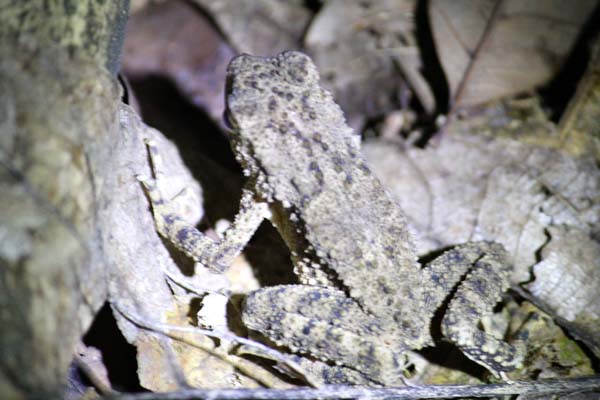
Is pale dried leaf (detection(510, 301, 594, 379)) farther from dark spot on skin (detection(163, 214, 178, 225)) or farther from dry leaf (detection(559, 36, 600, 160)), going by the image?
dark spot on skin (detection(163, 214, 178, 225))

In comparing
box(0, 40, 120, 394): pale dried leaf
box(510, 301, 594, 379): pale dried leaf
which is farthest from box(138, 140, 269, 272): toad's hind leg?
box(510, 301, 594, 379): pale dried leaf

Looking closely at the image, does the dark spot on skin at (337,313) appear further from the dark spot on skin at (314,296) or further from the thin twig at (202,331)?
the thin twig at (202,331)

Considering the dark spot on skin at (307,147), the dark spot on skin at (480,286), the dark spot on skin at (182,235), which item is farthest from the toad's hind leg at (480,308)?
the dark spot on skin at (182,235)

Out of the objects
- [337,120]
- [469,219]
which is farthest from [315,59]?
[469,219]

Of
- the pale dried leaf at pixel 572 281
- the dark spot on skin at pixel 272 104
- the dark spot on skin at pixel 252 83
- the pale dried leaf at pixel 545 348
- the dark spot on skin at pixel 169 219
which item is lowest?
the pale dried leaf at pixel 545 348

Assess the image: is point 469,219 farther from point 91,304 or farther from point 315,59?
point 91,304

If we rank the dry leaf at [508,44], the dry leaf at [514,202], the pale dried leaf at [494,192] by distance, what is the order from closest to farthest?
the dry leaf at [514,202], the pale dried leaf at [494,192], the dry leaf at [508,44]

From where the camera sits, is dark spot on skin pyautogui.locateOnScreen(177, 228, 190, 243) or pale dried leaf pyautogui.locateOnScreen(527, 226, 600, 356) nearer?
dark spot on skin pyautogui.locateOnScreen(177, 228, 190, 243)
